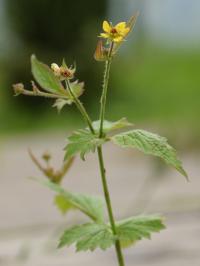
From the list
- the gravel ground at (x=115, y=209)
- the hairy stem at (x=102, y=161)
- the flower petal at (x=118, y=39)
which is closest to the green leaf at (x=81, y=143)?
the hairy stem at (x=102, y=161)

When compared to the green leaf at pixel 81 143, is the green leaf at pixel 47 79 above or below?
above

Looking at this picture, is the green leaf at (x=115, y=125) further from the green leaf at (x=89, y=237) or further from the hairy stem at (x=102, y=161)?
the green leaf at (x=89, y=237)

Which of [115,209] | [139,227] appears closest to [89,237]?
[139,227]

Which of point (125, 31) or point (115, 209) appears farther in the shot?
point (115, 209)

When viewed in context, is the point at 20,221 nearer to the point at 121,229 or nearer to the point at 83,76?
the point at 121,229

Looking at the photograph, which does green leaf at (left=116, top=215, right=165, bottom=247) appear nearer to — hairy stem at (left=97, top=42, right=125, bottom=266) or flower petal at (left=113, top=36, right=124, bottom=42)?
hairy stem at (left=97, top=42, right=125, bottom=266)

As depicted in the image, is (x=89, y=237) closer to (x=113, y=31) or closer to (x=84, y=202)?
A: (x=84, y=202)
